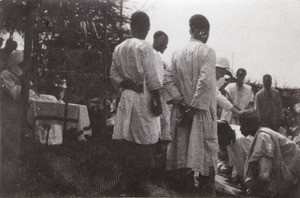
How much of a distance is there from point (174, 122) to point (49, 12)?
2.13 metres

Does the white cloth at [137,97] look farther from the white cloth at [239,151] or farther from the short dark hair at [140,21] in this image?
the white cloth at [239,151]

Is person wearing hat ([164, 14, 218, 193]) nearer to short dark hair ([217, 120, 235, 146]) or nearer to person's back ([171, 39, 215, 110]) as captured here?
person's back ([171, 39, 215, 110])

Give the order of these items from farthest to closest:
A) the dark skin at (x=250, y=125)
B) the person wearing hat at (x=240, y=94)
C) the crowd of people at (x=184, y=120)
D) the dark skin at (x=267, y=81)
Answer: the dark skin at (x=267, y=81)
the person wearing hat at (x=240, y=94)
the dark skin at (x=250, y=125)
the crowd of people at (x=184, y=120)

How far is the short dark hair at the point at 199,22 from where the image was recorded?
5.30 m

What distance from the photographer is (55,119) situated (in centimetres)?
662

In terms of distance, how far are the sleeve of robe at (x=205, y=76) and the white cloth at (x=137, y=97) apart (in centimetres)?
40

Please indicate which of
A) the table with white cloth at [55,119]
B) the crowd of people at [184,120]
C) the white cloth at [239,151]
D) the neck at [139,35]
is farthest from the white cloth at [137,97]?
the table with white cloth at [55,119]

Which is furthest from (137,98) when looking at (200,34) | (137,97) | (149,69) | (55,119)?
(55,119)

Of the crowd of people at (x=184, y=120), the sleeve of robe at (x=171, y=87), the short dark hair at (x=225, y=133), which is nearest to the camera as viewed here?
the crowd of people at (x=184, y=120)

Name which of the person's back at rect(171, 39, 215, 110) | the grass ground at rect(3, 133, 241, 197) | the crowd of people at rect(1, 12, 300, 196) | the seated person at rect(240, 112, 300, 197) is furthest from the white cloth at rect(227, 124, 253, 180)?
the person's back at rect(171, 39, 215, 110)

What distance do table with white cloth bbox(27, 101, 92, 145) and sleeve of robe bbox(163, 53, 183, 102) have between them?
1779mm

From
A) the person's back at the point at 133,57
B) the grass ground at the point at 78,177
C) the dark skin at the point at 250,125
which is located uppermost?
the person's back at the point at 133,57

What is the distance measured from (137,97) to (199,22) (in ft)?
3.59

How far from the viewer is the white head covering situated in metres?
6.55
